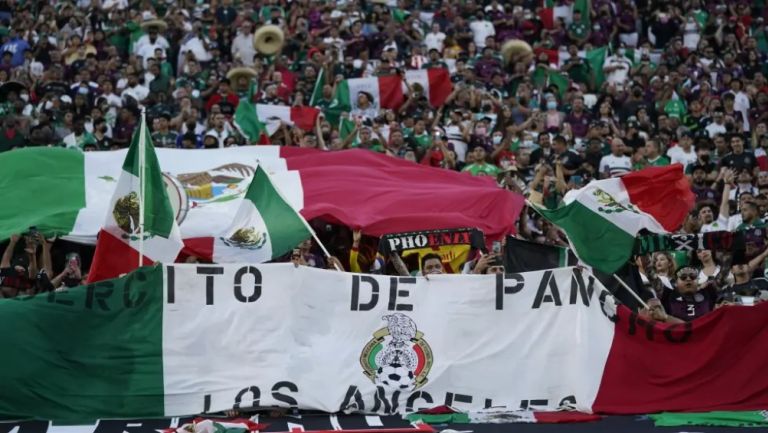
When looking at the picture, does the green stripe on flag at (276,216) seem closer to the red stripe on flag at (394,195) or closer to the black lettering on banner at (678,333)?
the red stripe on flag at (394,195)

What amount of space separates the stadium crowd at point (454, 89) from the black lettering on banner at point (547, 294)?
5.20 feet

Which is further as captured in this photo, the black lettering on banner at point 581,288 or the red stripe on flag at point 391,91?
the red stripe on flag at point 391,91

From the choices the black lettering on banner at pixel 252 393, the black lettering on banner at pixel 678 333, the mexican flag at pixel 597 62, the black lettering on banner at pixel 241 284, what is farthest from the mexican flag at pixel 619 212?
the mexican flag at pixel 597 62

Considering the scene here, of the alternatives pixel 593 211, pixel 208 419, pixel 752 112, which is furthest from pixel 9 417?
pixel 752 112

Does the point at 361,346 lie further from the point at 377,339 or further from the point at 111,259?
the point at 111,259

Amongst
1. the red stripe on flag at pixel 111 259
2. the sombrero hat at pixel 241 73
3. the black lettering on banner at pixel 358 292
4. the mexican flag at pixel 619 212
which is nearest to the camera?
the black lettering on banner at pixel 358 292

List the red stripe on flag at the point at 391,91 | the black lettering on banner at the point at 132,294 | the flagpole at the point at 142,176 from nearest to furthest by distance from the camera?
the black lettering on banner at the point at 132,294 → the flagpole at the point at 142,176 → the red stripe on flag at the point at 391,91

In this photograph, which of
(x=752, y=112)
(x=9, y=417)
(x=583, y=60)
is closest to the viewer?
(x=9, y=417)

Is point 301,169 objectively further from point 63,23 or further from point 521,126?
point 63,23

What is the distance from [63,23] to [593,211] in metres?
13.2

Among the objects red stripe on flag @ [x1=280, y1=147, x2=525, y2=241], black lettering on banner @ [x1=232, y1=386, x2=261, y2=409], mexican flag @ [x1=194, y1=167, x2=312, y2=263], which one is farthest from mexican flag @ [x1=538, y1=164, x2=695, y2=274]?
black lettering on banner @ [x1=232, y1=386, x2=261, y2=409]

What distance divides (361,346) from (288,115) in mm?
8893

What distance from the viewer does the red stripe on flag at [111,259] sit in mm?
15039

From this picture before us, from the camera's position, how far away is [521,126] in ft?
73.7
